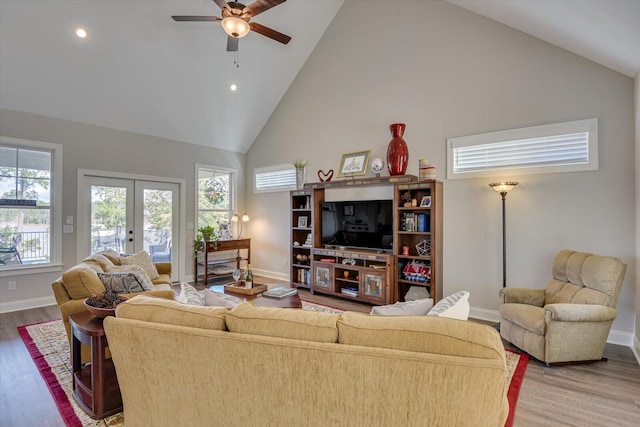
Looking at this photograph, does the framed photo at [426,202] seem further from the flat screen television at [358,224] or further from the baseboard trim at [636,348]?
the baseboard trim at [636,348]

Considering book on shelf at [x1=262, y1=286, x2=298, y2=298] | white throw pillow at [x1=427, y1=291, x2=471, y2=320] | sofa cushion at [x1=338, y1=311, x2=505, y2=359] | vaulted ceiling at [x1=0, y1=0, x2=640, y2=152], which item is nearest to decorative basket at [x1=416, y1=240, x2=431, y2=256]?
book on shelf at [x1=262, y1=286, x2=298, y2=298]

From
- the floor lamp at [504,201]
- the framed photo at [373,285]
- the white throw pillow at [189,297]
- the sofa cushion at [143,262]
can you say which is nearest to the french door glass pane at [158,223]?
the sofa cushion at [143,262]

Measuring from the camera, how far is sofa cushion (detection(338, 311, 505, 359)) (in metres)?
1.17

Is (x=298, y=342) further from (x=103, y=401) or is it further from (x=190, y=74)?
(x=190, y=74)

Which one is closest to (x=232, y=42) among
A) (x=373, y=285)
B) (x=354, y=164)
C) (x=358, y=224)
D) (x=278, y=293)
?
(x=354, y=164)

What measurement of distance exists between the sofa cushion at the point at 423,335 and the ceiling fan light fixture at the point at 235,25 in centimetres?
307

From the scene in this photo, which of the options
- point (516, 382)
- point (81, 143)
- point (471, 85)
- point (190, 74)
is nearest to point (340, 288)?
point (516, 382)

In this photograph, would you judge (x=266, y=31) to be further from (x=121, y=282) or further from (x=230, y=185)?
(x=230, y=185)

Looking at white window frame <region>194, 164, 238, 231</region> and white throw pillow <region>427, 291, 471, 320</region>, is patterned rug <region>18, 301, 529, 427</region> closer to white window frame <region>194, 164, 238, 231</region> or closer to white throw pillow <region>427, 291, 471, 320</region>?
white throw pillow <region>427, 291, 471, 320</region>

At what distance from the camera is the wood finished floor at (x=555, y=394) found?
2.10m

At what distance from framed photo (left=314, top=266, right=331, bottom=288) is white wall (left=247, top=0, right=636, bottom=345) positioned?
5.71ft

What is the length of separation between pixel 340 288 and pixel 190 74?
13.8ft

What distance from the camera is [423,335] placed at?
122 cm

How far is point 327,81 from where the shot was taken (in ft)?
18.6
